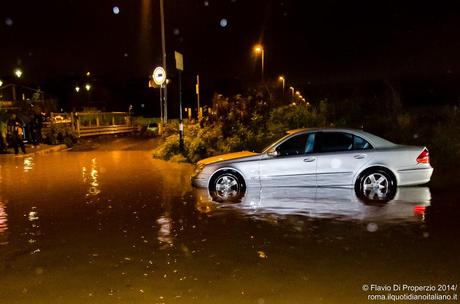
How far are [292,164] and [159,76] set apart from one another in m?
13.3

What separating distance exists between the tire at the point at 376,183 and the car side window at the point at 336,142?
666 millimetres

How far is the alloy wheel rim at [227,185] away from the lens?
1089cm

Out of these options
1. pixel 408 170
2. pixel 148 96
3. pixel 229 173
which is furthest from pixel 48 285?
pixel 148 96

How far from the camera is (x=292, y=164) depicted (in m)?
10.5

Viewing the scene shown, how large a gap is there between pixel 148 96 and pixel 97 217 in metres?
92.6

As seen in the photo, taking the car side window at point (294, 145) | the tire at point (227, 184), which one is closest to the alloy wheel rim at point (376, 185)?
the car side window at point (294, 145)

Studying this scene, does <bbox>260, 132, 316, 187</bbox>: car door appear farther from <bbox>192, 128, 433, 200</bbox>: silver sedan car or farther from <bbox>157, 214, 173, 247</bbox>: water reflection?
<bbox>157, 214, 173, 247</bbox>: water reflection

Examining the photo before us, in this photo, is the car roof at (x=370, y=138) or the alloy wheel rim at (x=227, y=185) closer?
the car roof at (x=370, y=138)

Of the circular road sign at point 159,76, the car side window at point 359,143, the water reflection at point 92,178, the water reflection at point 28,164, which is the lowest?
the water reflection at point 92,178

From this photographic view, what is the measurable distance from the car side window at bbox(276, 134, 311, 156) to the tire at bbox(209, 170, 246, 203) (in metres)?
1.04

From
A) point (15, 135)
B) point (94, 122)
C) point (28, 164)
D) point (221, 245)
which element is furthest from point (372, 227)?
Result: point (94, 122)

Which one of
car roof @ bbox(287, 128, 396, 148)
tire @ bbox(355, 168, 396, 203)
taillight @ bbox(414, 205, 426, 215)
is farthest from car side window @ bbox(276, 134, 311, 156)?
taillight @ bbox(414, 205, 426, 215)

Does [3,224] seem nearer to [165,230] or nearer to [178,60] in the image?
[165,230]

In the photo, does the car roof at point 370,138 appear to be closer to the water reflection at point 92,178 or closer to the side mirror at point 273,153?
the side mirror at point 273,153
